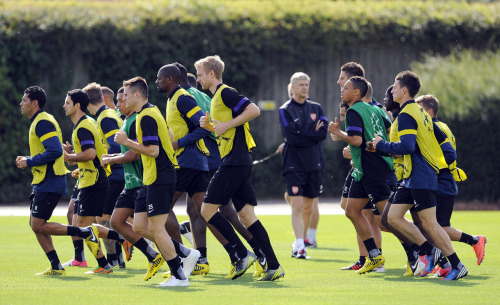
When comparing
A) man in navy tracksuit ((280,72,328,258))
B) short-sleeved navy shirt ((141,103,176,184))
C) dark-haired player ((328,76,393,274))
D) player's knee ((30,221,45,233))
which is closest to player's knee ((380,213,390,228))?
dark-haired player ((328,76,393,274))

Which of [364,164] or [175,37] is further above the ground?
[175,37]

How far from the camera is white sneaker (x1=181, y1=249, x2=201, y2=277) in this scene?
10.2 meters

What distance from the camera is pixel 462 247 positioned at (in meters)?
13.9

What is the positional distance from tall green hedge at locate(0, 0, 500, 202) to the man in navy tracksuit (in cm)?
893

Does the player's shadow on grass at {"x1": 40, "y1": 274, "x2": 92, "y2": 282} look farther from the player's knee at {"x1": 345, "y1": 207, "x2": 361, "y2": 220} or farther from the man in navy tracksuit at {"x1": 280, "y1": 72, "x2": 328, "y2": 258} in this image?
the man in navy tracksuit at {"x1": 280, "y1": 72, "x2": 328, "y2": 258}

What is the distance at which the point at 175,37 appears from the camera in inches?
886

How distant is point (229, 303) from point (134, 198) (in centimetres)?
244

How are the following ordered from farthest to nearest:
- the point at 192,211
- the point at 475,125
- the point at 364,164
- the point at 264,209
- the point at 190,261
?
the point at 475,125
the point at 264,209
the point at 192,211
the point at 364,164
the point at 190,261

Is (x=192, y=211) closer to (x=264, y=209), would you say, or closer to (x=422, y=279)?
(x=422, y=279)

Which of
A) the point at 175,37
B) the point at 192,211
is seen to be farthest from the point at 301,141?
the point at 175,37

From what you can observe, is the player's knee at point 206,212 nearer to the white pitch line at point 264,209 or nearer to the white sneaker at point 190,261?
the white sneaker at point 190,261

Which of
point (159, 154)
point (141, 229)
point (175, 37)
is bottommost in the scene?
point (141, 229)

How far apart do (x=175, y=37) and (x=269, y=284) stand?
13485 millimetres

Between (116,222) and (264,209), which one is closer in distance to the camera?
(116,222)
